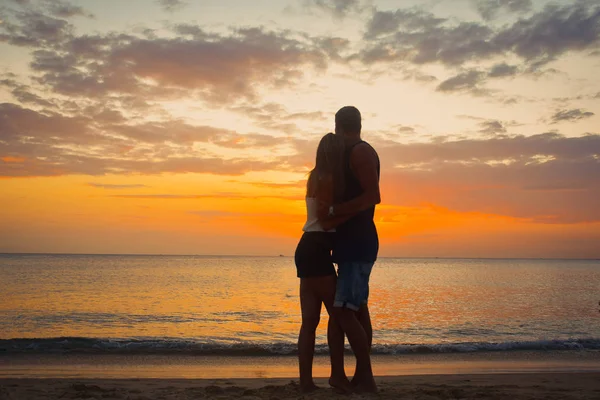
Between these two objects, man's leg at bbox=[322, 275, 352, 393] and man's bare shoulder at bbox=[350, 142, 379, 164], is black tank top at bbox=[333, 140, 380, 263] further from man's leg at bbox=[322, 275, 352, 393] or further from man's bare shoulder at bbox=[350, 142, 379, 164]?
man's leg at bbox=[322, 275, 352, 393]

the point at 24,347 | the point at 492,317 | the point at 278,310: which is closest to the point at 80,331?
the point at 24,347

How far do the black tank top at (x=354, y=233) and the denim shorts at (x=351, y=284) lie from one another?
0.16ft

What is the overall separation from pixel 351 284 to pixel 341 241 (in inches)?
13.9

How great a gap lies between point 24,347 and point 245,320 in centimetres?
705

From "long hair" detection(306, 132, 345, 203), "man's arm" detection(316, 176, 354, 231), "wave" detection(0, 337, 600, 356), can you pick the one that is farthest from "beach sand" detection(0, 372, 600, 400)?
"wave" detection(0, 337, 600, 356)

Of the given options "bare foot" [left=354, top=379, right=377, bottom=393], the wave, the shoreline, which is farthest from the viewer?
the wave

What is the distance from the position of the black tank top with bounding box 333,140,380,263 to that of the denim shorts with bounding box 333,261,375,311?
49 mm

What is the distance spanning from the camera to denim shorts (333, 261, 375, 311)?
168 inches

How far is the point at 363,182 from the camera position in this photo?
430 centimetres

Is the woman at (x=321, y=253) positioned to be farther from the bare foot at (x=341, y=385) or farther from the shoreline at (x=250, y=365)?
the shoreline at (x=250, y=365)

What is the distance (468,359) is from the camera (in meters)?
9.78

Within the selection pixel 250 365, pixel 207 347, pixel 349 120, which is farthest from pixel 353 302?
pixel 207 347

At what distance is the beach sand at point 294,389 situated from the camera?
5004 mm

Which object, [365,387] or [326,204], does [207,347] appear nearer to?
[365,387]
